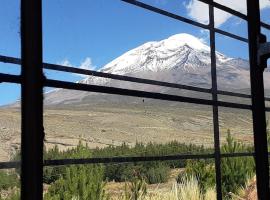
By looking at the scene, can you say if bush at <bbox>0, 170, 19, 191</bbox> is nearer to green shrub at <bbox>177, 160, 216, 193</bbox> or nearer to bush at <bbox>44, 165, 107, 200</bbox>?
bush at <bbox>44, 165, 107, 200</bbox>

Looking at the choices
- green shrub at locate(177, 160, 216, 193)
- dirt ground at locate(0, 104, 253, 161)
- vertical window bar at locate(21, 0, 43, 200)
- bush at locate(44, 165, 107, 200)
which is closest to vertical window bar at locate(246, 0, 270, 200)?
vertical window bar at locate(21, 0, 43, 200)

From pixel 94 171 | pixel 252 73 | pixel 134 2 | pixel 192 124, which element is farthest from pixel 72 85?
pixel 192 124

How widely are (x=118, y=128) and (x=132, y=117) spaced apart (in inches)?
533

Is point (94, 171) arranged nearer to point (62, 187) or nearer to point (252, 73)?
point (62, 187)

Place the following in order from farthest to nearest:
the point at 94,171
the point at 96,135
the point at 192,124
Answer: the point at 192,124 < the point at 96,135 < the point at 94,171

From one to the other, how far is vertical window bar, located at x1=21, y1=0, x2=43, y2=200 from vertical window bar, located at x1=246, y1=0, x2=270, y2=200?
1.59m

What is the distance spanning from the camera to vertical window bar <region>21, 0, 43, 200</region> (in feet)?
5.87

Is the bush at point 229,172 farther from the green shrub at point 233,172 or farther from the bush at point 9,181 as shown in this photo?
the bush at point 9,181

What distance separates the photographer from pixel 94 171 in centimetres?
1265

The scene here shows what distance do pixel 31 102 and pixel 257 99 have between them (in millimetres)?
1659

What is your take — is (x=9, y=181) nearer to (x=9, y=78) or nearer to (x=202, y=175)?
(x=202, y=175)

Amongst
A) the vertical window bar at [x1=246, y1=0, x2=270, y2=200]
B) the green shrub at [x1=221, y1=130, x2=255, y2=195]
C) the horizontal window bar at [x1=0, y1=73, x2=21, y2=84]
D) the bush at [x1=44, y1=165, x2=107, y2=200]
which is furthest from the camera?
the green shrub at [x1=221, y1=130, x2=255, y2=195]

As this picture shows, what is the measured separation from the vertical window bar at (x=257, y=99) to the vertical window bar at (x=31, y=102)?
1592mm

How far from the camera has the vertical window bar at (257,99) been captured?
308 centimetres
